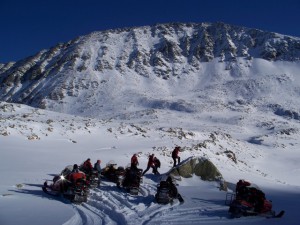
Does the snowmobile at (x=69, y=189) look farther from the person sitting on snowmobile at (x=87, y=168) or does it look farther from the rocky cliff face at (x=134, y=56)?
the rocky cliff face at (x=134, y=56)

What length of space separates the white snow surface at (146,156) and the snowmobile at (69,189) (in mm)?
328

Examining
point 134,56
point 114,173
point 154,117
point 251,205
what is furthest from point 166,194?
point 134,56

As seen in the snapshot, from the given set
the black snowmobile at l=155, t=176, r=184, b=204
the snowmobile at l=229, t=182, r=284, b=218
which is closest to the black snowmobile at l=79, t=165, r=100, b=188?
the black snowmobile at l=155, t=176, r=184, b=204

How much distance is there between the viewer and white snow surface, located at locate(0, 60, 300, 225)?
12148 millimetres

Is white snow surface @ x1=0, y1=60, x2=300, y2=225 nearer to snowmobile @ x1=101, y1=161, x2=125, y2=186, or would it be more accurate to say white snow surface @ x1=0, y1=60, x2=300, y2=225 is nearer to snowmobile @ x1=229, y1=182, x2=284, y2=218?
snowmobile @ x1=229, y1=182, x2=284, y2=218

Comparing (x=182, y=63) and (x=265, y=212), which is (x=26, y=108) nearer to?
(x=265, y=212)

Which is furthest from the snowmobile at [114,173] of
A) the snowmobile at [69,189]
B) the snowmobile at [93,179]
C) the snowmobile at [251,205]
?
the snowmobile at [251,205]

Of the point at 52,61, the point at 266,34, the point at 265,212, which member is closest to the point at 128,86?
the point at 52,61

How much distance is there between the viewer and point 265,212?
41.0 ft

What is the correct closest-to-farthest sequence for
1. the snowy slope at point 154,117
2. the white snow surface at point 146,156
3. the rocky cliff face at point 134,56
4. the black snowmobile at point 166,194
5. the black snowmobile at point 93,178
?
the white snow surface at point 146,156 < the snowy slope at point 154,117 < the black snowmobile at point 166,194 < the black snowmobile at point 93,178 < the rocky cliff face at point 134,56

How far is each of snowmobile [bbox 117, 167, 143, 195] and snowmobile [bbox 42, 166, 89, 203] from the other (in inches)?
95.7

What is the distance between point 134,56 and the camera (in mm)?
108000

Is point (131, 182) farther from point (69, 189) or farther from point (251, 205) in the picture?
point (251, 205)

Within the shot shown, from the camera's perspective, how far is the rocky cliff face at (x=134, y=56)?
9538 cm
